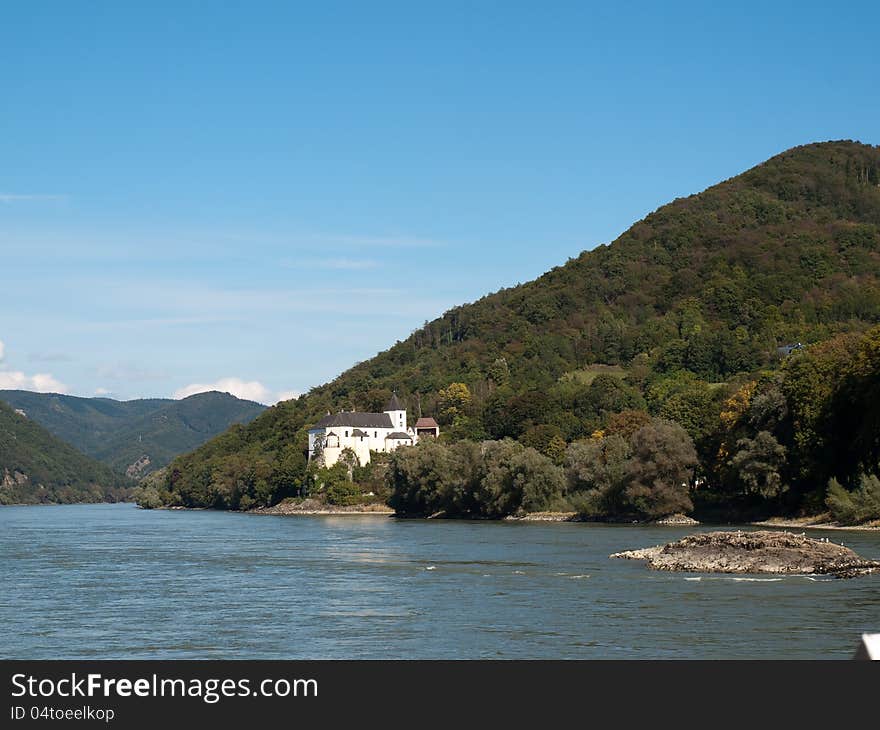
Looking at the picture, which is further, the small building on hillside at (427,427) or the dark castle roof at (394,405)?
the dark castle roof at (394,405)

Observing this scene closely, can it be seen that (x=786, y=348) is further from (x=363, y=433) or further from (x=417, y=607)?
(x=417, y=607)

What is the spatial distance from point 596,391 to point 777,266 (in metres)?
60.7

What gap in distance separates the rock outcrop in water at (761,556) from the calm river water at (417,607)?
5.81 ft

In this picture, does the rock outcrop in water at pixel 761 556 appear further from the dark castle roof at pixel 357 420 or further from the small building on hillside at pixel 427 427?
the small building on hillside at pixel 427 427

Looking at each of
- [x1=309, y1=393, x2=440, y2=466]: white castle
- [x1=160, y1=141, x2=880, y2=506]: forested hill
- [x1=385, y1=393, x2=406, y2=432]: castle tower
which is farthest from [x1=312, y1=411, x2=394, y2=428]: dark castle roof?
[x1=160, y1=141, x2=880, y2=506]: forested hill

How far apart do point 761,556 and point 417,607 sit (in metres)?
15.2

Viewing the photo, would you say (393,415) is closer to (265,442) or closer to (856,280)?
(265,442)

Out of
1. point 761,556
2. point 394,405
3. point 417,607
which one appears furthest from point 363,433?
point 417,607

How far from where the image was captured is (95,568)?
49219 mm

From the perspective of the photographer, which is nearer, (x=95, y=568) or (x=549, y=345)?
(x=95, y=568)

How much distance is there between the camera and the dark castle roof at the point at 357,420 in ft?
497

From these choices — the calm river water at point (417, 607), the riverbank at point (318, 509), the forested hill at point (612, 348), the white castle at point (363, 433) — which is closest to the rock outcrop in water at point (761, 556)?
the calm river water at point (417, 607)

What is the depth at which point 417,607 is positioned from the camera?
33.4m
